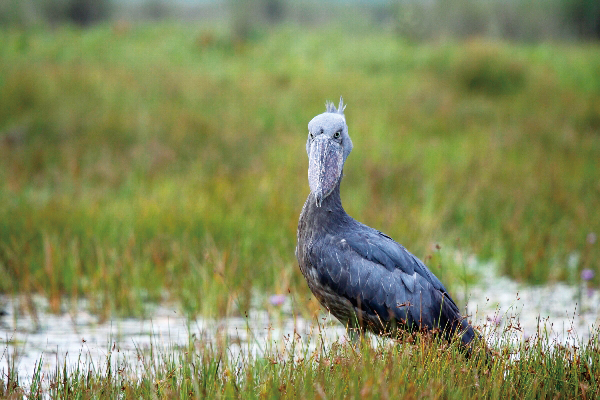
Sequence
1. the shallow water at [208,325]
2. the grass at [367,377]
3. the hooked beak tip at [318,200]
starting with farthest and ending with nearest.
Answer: the shallow water at [208,325] < the hooked beak tip at [318,200] < the grass at [367,377]

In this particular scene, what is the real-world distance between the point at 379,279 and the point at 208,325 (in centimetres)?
165

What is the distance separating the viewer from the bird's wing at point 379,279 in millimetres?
3650

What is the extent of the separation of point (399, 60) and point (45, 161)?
1234 cm

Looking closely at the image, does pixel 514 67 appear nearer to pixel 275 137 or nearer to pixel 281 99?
pixel 281 99

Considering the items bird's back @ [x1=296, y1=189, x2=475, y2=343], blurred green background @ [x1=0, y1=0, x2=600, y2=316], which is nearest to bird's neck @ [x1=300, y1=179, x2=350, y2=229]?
bird's back @ [x1=296, y1=189, x2=475, y2=343]

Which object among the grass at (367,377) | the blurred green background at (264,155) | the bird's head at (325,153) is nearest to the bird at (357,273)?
the bird's head at (325,153)

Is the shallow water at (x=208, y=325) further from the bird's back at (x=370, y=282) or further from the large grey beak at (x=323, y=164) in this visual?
the large grey beak at (x=323, y=164)

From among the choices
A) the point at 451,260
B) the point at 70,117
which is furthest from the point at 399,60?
the point at 451,260

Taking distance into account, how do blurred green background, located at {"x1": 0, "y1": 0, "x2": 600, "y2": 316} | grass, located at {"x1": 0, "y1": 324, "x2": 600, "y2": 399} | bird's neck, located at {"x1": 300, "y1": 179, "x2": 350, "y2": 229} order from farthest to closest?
blurred green background, located at {"x1": 0, "y1": 0, "x2": 600, "y2": 316} → bird's neck, located at {"x1": 300, "y1": 179, "x2": 350, "y2": 229} → grass, located at {"x1": 0, "y1": 324, "x2": 600, "y2": 399}

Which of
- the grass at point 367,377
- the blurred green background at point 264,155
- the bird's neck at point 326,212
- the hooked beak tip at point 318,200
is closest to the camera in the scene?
the grass at point 367,377

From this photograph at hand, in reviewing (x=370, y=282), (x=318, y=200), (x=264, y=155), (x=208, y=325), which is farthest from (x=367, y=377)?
(x=264, y=155)

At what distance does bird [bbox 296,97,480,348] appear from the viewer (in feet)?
12.0

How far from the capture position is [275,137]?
37.0 feet

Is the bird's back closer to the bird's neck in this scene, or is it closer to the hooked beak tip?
the bird's neck
